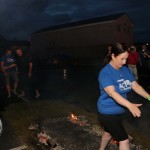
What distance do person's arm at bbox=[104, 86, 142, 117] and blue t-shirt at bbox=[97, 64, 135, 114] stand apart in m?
0.09

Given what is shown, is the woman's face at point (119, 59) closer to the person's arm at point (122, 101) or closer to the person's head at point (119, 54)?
the person's head at point (119, 54)

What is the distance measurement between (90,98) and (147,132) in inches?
183

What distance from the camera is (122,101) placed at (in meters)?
3.45

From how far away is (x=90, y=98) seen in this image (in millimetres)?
10789

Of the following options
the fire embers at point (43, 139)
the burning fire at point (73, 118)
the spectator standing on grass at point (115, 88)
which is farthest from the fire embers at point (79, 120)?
the spectator standing on grass at point (115, 88)

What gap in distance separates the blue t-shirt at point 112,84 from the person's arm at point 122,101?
0.28ft

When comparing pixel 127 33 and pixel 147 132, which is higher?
pixel 127 33

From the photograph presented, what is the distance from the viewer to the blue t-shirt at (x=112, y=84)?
3736 millimetres

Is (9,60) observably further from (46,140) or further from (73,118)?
(46,140)

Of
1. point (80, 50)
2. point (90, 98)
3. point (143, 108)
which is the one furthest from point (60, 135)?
point (80, 50)

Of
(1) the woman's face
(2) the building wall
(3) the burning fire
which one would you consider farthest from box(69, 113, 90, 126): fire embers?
(2) the building wall

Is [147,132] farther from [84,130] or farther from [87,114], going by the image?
[87,114]

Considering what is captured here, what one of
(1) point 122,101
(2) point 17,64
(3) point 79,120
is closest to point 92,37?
(2) point 17,64

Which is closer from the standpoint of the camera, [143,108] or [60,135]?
[60,135]
